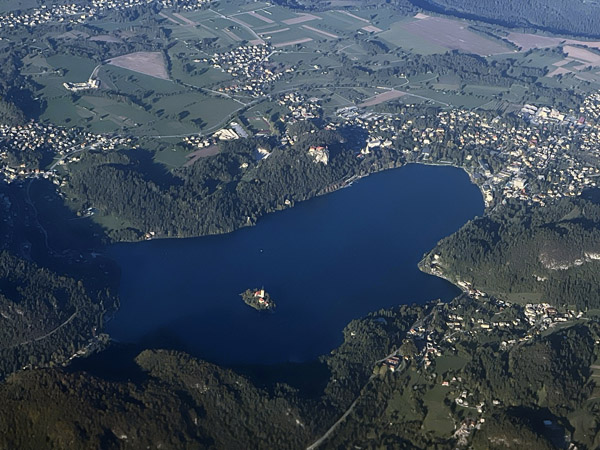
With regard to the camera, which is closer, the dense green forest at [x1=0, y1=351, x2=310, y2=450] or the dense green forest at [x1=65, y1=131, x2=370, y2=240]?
the dense green forest at [x1=0, y1=351, x2=310, y2=450]

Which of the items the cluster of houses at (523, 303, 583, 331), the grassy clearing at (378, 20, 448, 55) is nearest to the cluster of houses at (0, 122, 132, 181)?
the cluster of houses at (523, 303, 583, 331)

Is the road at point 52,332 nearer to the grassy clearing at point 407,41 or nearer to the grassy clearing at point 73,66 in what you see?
the grassy clearing at point 73,66

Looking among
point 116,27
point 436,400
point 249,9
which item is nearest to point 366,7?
point 249,9

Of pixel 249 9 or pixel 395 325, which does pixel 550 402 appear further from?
pixel 249 9

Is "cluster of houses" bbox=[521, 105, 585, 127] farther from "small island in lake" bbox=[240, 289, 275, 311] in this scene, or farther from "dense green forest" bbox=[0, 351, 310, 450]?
"dense green forest" bbox=[0, 351, 310, 450]

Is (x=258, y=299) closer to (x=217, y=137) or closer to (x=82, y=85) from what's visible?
(x=217, y=137)
